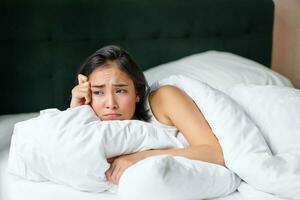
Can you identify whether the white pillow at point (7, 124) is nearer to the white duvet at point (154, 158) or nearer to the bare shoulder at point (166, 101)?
the white duvet at point (154, 158)

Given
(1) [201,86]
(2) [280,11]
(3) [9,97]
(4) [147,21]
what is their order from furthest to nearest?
(2) [280,11] → (4) [147,21] → (3) [9,97] → (1) [201,86]

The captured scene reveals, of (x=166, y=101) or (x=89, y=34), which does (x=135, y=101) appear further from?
(x=89, y=34)

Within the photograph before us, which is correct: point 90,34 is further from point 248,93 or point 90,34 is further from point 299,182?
point 299,182

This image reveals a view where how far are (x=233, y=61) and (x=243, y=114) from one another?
625mm

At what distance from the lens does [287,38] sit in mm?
2166

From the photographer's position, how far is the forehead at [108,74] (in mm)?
1268

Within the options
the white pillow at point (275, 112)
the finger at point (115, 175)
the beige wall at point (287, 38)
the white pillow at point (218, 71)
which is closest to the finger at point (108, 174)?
the finger at point (115, 175)

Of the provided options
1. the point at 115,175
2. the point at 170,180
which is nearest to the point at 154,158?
the point at 170,180

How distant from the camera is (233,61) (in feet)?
5.88

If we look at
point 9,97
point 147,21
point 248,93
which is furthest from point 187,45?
point 9,97

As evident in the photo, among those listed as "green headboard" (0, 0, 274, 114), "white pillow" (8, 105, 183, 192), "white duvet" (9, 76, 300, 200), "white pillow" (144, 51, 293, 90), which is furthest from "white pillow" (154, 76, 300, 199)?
"green headboard" (0, 0, 274, 114)

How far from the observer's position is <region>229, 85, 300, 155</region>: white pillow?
1.15 m

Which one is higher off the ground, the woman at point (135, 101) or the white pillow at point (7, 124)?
the woman at point (135, 101)

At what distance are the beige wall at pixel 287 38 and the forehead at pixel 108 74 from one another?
1153mm
